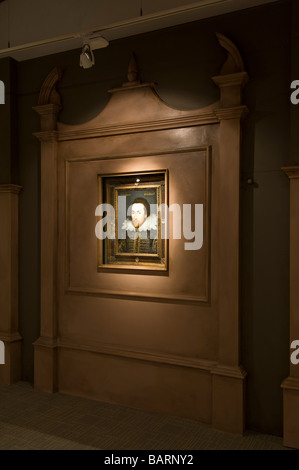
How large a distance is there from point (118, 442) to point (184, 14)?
11.8 ft

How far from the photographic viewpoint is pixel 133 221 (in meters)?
3.81

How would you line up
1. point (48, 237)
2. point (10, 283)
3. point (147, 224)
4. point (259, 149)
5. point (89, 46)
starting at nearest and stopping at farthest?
point (259, 149) → point (89, 46) → point (147, 224) → point (48, 237) → point (10, 283)

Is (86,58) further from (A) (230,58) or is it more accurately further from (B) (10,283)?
(B) (10,283)

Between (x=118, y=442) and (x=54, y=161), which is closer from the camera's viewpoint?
(x=118, y=442)

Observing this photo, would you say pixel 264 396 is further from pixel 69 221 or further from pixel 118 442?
pixel 69 221

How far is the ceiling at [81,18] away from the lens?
11.0 feet

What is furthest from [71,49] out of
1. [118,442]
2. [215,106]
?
[118,442]

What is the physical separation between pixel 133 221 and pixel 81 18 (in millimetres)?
1983

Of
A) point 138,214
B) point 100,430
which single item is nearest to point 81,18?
point 138,214

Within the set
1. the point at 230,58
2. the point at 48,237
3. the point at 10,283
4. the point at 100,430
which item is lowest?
the point at 100,430

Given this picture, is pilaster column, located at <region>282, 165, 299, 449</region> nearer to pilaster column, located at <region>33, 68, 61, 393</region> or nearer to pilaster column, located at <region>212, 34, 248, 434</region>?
pilaster column, located at <region>212, 34, 248, 434</region>

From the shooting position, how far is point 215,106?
345 cm

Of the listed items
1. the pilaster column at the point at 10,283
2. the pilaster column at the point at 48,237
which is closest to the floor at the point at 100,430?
the pilaster column at the point at 48,237

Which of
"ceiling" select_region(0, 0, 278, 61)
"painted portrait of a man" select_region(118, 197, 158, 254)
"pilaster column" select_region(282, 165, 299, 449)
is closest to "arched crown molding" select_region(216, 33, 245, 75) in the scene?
"ceiling" select_region(0, 0, 278, 61)
